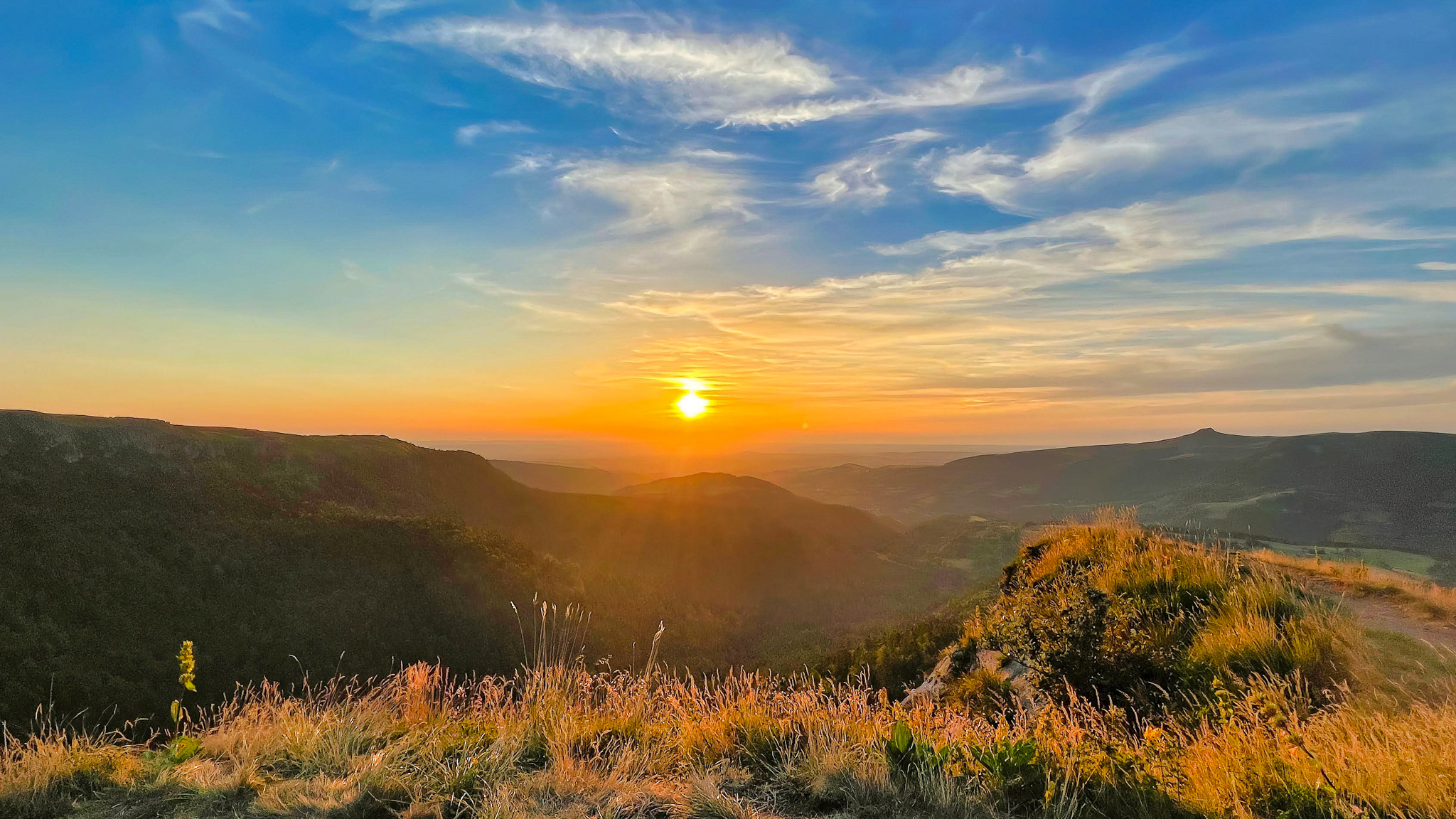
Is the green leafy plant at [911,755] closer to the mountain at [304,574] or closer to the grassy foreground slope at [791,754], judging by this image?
the grassy foreground slope at [791,754]

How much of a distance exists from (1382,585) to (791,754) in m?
10.8

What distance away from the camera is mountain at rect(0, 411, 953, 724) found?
29781mm

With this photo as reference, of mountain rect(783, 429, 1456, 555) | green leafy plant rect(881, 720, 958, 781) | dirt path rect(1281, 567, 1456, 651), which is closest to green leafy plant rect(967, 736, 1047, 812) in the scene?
green leafy plant rect(881, 720, 958, 781)

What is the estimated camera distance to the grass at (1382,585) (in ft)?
27.7

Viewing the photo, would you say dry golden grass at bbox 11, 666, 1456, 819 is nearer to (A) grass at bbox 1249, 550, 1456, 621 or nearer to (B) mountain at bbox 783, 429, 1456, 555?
(A) grass at bbox 1249, 550, 1456, 621

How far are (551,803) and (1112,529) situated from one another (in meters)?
12.6

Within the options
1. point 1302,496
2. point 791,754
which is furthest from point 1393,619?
point 1302,496

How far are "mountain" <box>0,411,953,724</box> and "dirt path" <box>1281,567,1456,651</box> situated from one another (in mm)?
25788

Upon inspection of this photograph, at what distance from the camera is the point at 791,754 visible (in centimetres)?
513

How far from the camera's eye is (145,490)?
41.3m

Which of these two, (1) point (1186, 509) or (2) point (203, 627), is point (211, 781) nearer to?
(2) point (203, 627)

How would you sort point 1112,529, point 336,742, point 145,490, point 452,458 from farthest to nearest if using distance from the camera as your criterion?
point 452,458 < point 145,490 < point 1112,529 < point 336,742

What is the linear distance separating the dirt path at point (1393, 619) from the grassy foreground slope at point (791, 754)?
980mm

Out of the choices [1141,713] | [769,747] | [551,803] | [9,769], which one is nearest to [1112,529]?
[1141,713]
